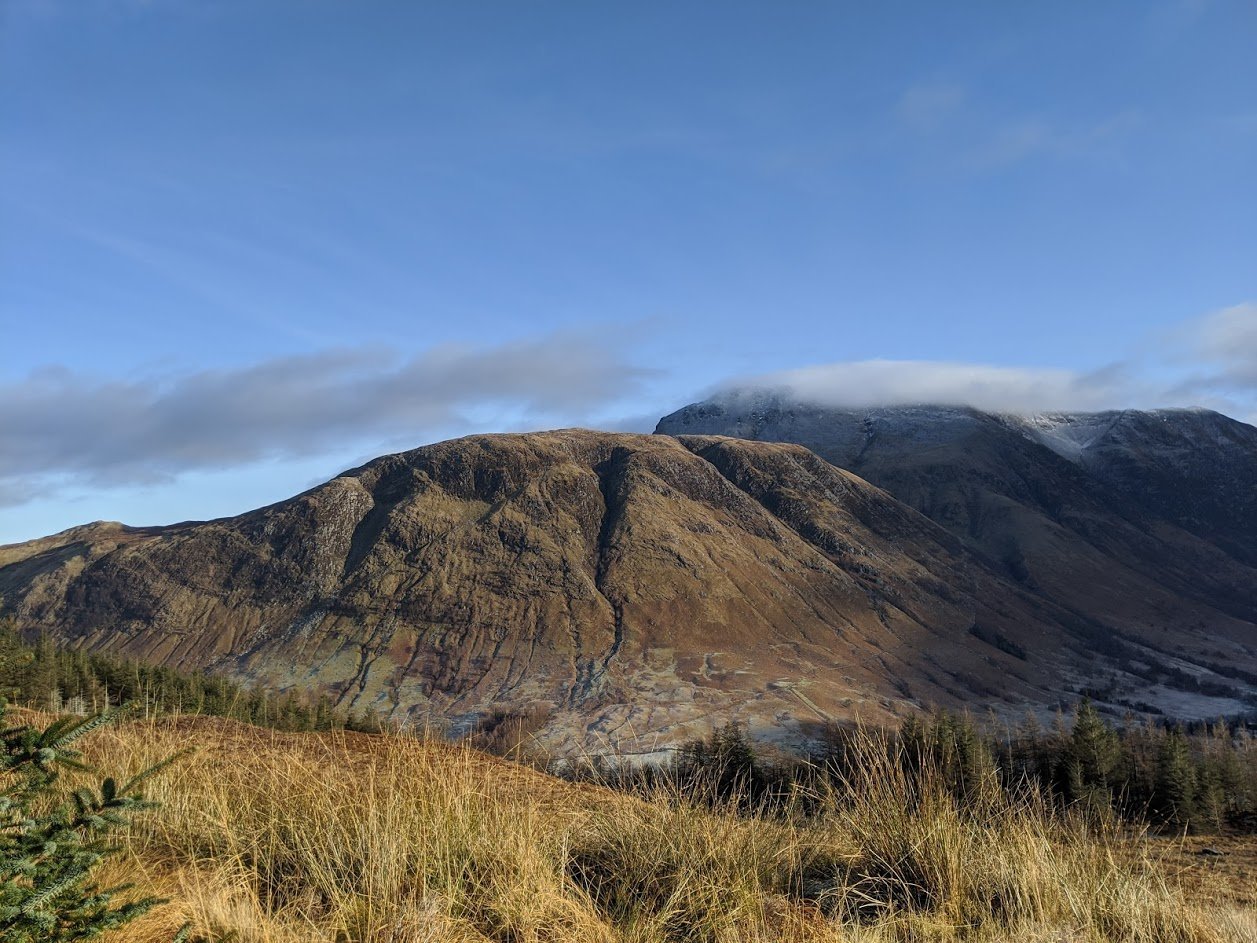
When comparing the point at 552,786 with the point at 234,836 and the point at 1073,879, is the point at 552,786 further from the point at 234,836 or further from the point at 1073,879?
the point at 1073,879

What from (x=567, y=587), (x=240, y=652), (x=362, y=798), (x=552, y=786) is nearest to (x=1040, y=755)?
(x=552, y=786)

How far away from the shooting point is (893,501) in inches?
7672

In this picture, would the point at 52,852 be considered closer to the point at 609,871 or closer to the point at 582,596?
the point at 609,871

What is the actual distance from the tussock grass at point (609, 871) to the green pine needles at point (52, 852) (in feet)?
1.66

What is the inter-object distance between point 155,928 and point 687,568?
502 ft

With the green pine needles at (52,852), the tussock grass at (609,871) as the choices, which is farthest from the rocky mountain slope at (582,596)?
the green pine needles at (52,852)

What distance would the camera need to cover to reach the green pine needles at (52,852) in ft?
10.5

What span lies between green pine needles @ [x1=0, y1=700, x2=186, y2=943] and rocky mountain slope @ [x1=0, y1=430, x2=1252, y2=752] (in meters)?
104

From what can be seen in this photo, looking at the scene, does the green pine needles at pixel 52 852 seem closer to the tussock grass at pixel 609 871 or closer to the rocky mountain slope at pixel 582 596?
the tussock grass at pixel 609 871

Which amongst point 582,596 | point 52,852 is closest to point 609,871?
point 52,852

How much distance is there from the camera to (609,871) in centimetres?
532

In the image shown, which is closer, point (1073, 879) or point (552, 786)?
point (1073, 879)

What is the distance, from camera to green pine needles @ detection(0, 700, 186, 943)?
3.21 meters

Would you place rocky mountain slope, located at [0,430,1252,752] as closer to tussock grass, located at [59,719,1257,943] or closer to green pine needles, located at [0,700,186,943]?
tussock grass, located at [59,719,1257,943]
